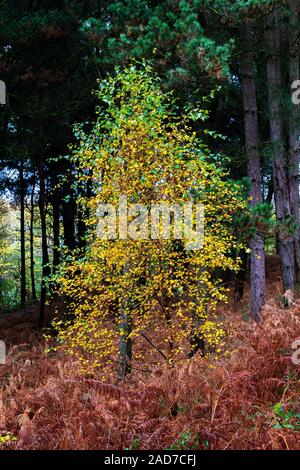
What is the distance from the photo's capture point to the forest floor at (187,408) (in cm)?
442

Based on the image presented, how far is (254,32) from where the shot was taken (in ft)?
40.8

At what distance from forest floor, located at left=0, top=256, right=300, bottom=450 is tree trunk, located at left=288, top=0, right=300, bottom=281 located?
14.9ft

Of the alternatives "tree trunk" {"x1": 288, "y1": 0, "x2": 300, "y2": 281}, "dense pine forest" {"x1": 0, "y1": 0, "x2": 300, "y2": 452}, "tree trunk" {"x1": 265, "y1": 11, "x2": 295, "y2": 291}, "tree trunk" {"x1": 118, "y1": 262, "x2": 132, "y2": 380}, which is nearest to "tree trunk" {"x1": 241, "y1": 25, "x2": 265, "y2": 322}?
"dense pine forest" {"x1": 0, "y1": 0, "x2": 300, "y2": 452}

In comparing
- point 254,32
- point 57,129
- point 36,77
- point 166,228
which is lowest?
point 166,228

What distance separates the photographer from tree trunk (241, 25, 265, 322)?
1039 cm

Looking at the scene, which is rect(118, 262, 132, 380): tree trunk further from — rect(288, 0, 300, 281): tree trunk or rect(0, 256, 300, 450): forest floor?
rect(288, 0, 300, 281): tree trunk

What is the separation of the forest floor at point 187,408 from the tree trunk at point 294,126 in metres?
4.55

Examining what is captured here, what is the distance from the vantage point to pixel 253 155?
10.4 m

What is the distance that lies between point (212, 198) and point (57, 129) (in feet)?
27.4

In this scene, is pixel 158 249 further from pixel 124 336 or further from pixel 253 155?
pixel 253 155

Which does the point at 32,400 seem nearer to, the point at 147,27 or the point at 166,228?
the point at 166,228

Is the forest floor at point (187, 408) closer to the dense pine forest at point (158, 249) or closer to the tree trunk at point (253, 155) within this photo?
the dense pine forest at point (158, 249)
